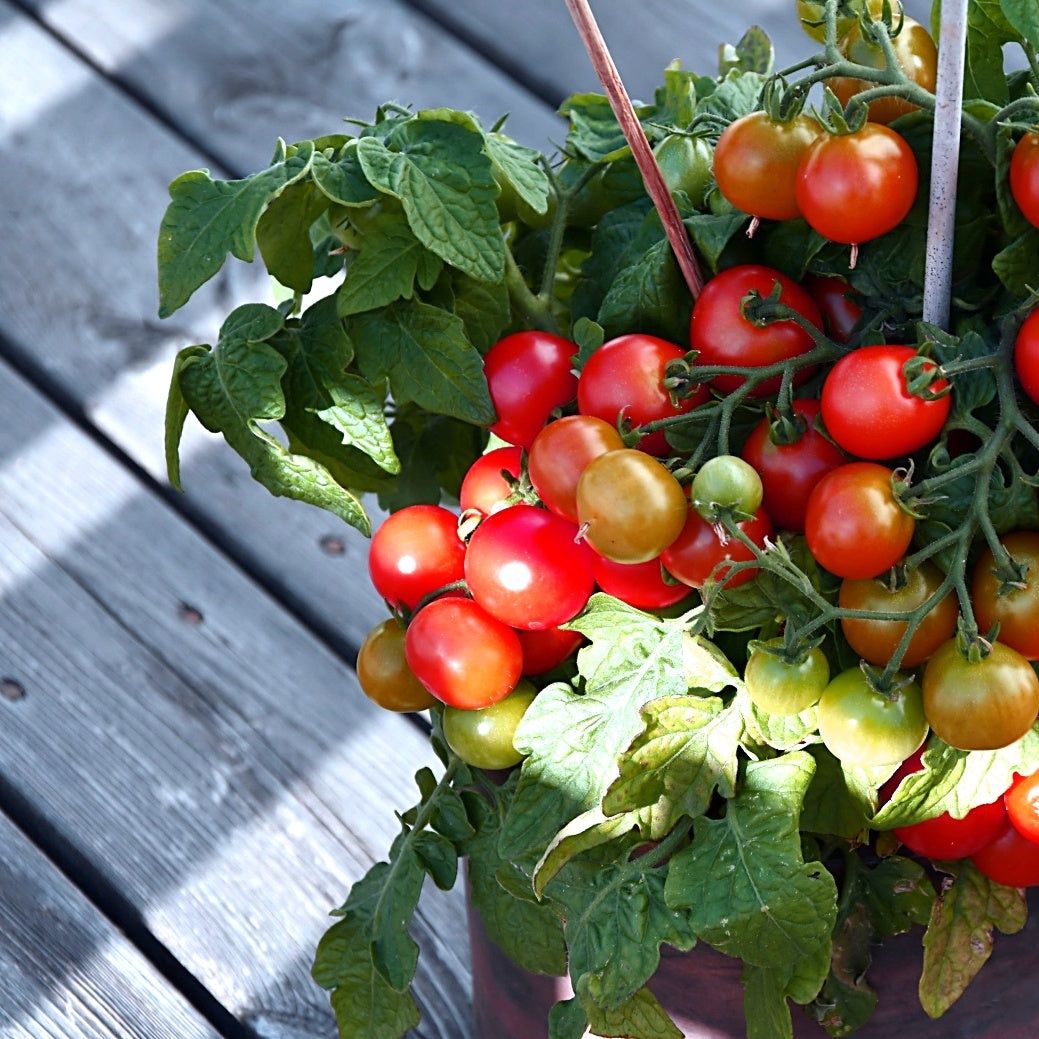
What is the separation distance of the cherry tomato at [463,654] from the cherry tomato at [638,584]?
46 mm

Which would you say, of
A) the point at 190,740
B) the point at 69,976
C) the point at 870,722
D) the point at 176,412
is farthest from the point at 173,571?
the point at 870,722

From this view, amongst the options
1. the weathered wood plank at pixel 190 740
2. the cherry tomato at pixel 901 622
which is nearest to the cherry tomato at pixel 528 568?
the cherry tomato at pixel 901 622

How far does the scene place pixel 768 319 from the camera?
555 mm

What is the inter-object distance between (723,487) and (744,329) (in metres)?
0.08

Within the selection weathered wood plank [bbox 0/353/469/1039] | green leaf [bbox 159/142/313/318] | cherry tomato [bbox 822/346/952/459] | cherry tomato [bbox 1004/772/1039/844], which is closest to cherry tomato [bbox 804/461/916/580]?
cherry tomato [bbox 822/346/952/459]

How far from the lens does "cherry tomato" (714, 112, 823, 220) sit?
1.77ft

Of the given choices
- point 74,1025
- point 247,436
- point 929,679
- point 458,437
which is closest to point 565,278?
point 458,437

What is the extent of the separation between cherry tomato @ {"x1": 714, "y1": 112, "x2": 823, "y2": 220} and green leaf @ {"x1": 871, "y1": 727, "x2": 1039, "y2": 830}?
21 cm

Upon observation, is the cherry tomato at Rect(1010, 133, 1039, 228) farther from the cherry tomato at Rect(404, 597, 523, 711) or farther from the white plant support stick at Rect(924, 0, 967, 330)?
the cherry tomato at Rect(404, 597, 523, 711)

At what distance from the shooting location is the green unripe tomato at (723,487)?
510 mm

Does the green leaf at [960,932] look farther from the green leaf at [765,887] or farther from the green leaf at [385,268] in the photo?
the green leaf at [385,268]

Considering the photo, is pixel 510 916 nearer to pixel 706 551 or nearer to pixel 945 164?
pixel 706 551

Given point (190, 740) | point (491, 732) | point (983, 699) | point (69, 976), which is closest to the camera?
point (983, 699)

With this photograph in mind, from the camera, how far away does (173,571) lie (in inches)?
40.9
